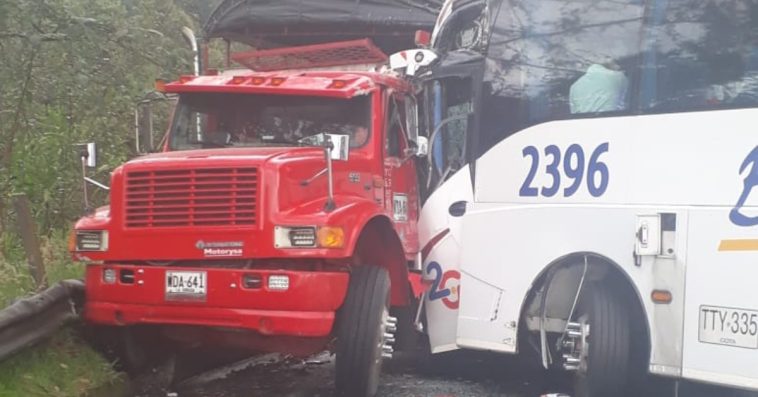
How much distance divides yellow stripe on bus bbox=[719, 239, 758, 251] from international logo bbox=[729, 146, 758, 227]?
10cm

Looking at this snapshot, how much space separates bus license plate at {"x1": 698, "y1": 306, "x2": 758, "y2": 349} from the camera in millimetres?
5355

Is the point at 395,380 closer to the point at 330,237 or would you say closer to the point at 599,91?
the point at 330,237

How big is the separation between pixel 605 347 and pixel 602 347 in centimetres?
2

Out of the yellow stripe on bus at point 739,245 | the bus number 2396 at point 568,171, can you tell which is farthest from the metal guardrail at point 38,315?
the yellow stripe on bus at point 739,245

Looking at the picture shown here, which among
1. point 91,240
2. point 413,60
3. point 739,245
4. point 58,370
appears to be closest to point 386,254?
point 413,60

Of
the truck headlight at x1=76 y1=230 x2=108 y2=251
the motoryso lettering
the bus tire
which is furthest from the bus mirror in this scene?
the truck headlight at x1=76 y1=230 x2=108 y2=251

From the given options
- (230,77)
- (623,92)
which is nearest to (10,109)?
(230,77)

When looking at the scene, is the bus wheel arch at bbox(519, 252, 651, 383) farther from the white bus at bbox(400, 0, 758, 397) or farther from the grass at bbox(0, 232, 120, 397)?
the grass at bbox(0, 232, 120, 397)

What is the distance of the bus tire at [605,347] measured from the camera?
6.21m

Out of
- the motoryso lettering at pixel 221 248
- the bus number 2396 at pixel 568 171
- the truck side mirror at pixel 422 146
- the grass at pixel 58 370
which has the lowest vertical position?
the grass at pixel 58 370

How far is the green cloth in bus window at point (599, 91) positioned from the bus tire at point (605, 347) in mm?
1309

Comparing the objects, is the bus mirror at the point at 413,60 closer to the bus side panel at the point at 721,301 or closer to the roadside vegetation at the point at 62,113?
the roadside vegetation at the point at 62,113

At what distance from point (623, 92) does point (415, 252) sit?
2.36 m

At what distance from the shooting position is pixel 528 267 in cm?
667
